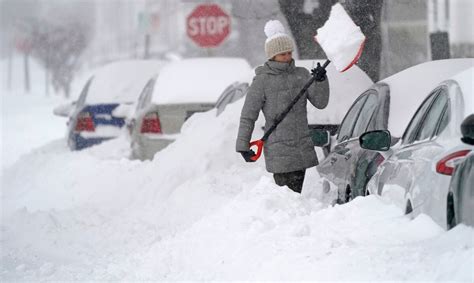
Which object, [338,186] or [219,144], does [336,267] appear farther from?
[219,144]

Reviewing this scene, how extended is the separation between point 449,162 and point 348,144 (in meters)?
3.01

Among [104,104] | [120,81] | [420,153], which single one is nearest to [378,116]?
[420,153]

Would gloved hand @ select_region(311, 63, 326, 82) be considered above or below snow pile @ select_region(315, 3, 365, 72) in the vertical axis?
below

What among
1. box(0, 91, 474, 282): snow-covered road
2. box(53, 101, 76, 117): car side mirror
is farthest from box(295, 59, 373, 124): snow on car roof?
box(53, 101, 76, 117): car side mirror

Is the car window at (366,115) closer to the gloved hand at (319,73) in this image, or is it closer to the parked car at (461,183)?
the gloved hand at (319,73)

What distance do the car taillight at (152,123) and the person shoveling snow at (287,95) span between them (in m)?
5.55

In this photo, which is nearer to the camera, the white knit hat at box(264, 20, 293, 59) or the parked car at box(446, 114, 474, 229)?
the parked car at box(446, 114, 474, 229)

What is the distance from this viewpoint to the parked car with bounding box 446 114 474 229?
486 cm

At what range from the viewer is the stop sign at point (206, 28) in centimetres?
2222

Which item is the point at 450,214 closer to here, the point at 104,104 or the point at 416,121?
the point at 416,121

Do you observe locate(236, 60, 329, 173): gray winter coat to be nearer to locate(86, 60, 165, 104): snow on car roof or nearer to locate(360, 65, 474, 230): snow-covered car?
locate(360, 65, 474, 230): snow-covered car

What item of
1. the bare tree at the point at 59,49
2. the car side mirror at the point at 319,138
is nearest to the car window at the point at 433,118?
the car side mirror at the point at 319,138

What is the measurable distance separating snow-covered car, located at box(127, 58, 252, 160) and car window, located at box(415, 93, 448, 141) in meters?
6.81

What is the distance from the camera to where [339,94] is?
34.8 ft
